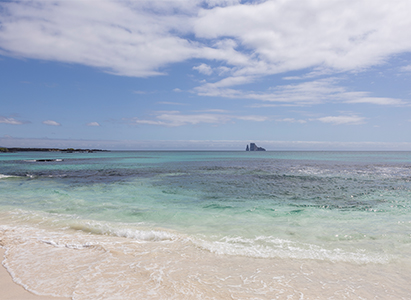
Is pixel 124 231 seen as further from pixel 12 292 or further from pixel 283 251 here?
pixel 283 251

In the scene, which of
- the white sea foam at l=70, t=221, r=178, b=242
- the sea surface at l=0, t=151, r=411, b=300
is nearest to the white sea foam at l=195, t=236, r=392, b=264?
the sea surface at l=0, t=151, r=411, b=300

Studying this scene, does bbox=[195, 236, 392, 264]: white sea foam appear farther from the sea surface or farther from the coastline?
the coastline

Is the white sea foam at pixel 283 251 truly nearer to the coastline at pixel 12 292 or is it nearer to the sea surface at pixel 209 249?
the sea surface at pixel 209 249

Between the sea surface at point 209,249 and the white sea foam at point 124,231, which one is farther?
the white sea foam at point 124,231

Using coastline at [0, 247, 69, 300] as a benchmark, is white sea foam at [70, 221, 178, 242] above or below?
below

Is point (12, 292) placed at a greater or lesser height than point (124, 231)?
greater

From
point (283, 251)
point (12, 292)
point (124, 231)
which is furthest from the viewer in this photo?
point (124, 231)

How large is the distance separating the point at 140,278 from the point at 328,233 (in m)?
6.15

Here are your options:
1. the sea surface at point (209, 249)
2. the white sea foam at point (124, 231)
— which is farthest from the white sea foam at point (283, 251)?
the white sea foam at point (124, 231)

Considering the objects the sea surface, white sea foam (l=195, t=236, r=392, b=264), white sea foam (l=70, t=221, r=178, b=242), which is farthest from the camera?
white sea foam (l=70, t=221, r=178, b=242)

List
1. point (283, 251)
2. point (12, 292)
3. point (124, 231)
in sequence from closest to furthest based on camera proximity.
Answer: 1. point (12, 292)
2. point (283, 251)
3. point (124, 231)

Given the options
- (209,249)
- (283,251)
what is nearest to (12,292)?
(209,249)

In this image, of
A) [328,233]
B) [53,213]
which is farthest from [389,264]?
[53,213]

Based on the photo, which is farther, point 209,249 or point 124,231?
point 124,231
